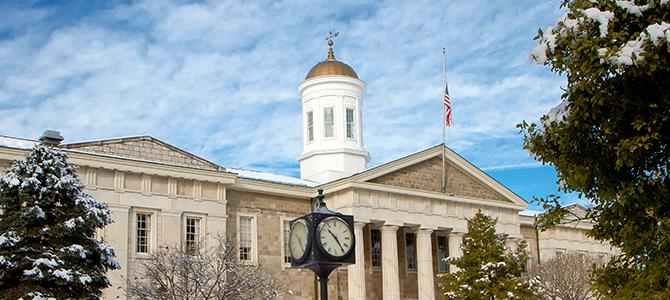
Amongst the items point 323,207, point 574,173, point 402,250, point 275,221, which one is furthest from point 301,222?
point 402,250

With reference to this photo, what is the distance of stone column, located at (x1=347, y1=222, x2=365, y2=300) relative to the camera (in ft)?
127

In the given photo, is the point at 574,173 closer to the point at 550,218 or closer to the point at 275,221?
the point at 550,218

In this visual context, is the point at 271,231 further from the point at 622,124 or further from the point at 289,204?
the point at 622,124

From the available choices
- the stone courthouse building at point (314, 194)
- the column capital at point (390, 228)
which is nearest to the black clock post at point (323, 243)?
the stone courthouse building at point (314, 194)

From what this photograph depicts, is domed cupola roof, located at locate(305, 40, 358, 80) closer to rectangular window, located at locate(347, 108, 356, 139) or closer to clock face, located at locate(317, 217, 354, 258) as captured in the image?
rectangular window, located at locate(347, 108, 356, 139)

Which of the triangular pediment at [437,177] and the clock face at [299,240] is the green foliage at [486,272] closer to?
the triangular pediment at [437,177]

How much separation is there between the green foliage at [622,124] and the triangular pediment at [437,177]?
90.0 ft

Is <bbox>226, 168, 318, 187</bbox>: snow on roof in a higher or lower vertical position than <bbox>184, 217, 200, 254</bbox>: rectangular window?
higher

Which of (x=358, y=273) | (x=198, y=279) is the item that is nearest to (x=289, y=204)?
(x=358, y=273)

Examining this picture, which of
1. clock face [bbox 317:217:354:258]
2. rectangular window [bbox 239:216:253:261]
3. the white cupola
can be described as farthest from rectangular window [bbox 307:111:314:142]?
clock face [bbox 317:217:354:258]

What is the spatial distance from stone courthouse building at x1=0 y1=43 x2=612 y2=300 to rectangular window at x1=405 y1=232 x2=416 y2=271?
0.17 feet

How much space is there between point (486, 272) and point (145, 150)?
14.5 metres

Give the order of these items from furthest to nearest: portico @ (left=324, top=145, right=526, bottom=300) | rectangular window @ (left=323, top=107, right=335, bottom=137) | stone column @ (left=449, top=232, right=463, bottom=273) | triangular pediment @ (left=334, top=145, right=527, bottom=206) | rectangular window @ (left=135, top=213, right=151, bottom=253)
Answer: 1. rectangular window @ (left=323, top=107, right=335, bottom=137)
2. stone column @ (left=449, top=232, right=463, bottom=273)
3. triangular pediment @ (left=334, top=145, right=527, bottom=206)
4. portico @ (left=324, top=145, right=526, bottom=300)
5. rectangular window @ (left=135, top=213, right=151, bottom=253)

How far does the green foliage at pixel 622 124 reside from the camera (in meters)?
11.0
